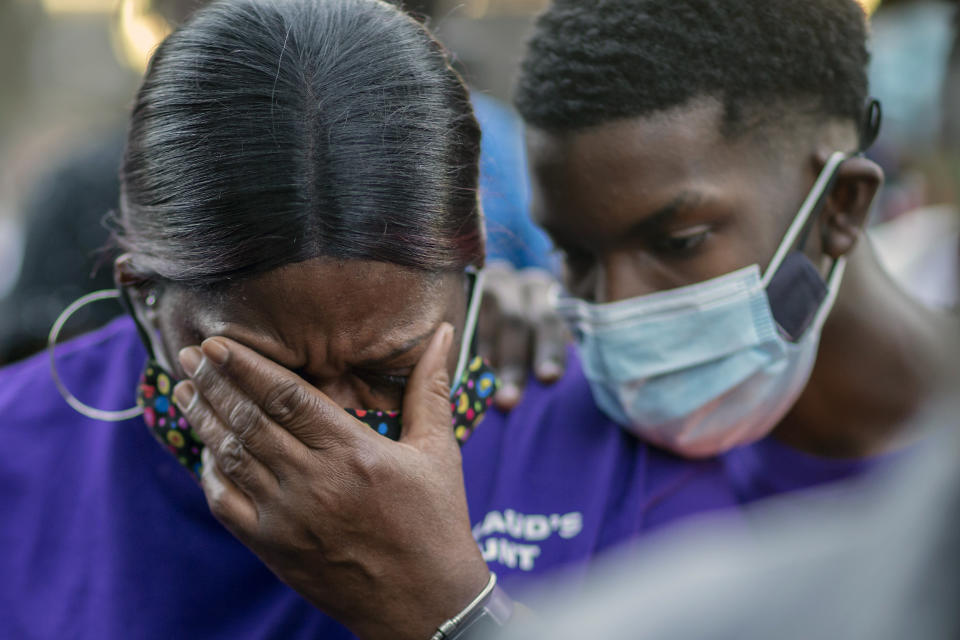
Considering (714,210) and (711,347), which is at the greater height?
(714,210)

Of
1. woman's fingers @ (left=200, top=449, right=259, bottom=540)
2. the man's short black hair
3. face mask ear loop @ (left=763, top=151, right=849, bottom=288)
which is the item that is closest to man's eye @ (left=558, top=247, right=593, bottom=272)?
the man's short black hair

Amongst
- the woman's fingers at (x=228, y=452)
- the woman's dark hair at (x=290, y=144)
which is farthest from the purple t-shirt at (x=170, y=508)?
the woman's dark hair at (x=290, y=144)

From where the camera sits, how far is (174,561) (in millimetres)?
2141

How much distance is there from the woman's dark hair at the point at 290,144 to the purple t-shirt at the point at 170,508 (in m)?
0.58

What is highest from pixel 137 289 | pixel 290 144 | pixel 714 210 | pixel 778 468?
pixel 290 144

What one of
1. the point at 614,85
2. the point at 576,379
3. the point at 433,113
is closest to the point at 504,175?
the point at 576,379

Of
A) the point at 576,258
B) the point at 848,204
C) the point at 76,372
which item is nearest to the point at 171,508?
the point at 76,372

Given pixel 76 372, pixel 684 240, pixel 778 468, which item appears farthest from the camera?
pixel 778 468

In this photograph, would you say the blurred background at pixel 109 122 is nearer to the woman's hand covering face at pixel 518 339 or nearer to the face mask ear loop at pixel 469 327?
the face mask ear loop at pixel 469 327

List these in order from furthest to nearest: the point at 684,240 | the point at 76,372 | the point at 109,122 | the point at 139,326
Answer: the point at 109,122, the point at 76,372, the point at 684,240, the point at 139,326

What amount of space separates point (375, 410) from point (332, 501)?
0.25 meters

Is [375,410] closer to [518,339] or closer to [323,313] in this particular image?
[323,313]

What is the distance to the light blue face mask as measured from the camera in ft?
7.54

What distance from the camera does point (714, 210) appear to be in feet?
7.23
